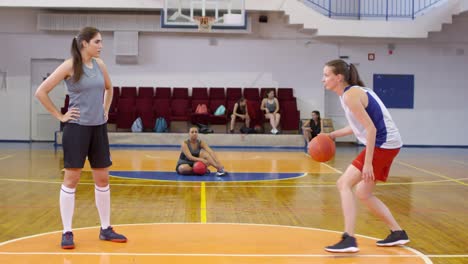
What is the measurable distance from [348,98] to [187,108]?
44.8ft

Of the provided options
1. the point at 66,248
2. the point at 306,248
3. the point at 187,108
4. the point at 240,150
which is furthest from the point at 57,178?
the point at 187,108

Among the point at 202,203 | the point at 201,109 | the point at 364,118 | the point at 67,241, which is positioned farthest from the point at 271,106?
the point at 67,241

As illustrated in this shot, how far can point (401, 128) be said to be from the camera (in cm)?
1931

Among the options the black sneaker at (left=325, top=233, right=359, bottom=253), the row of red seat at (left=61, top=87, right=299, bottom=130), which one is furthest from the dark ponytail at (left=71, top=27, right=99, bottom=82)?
the row of red seat at (left=61, top=87, right=299, bottom=130)

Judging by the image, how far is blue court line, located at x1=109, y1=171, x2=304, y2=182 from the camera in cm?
947

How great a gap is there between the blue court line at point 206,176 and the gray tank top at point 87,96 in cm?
459

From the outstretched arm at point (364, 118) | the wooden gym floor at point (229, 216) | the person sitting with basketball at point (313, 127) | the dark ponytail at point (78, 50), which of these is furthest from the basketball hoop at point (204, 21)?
the outstretched arm at point (364, 118)

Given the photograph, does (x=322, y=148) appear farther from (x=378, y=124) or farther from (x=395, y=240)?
(x=395, y=240)

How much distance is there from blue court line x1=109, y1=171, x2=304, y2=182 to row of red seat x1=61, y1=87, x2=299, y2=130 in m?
7.19

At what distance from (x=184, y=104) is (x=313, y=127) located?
394cm

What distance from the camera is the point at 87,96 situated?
4742 millimetres

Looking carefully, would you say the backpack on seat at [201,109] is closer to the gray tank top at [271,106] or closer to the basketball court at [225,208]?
the basketball court at [225,208]

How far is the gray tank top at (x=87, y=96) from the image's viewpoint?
4719mm

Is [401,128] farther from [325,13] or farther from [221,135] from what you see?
[221,135]
